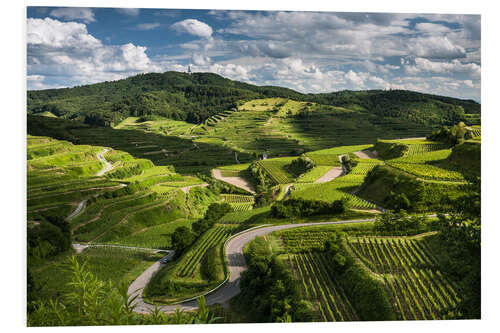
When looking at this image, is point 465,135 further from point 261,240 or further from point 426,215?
point 261,240

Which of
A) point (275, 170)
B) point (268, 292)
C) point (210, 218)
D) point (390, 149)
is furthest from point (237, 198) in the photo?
point (268, 292)

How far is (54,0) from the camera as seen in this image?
7.47 m

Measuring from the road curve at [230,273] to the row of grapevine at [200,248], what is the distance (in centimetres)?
83

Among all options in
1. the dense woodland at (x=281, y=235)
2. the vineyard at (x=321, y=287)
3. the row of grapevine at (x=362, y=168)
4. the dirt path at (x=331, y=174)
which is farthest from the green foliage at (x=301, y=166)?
the vineyard at (x=321, y=287)

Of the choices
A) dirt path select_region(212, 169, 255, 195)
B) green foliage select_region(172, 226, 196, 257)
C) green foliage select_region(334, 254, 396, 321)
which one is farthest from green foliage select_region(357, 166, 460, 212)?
dirt path select_region(212, 169, 255, 195)

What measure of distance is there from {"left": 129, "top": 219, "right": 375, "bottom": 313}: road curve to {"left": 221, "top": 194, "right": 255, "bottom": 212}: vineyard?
5.99 metres

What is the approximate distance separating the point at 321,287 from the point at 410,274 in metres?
2.07

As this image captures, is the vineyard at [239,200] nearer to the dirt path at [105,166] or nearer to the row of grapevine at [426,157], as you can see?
the dirt path at [105,166]

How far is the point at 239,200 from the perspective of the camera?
17.7 m

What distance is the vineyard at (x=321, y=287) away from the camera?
23.3 ft

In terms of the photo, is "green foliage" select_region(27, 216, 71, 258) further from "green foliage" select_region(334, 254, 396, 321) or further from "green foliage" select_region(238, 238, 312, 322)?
"green foliage" select_region(334, 254, 396, 321)

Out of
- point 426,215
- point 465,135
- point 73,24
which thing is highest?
point 73,24

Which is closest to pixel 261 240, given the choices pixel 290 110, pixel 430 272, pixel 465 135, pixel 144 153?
pixel 430 272

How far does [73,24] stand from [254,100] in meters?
51.1
